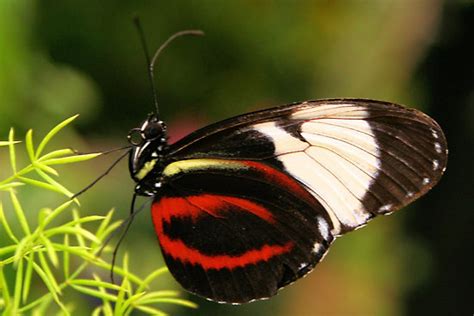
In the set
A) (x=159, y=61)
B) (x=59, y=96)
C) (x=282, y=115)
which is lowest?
(x=282, y=115)

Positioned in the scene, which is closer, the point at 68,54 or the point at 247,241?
the point at 247,241

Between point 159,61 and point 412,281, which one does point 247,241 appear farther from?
point 159,61

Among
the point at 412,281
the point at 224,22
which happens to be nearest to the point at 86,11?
the point at 224,22

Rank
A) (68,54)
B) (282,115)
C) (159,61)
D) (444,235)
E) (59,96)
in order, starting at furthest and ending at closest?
(159,61)
(68,54)
(444,235)
(59,96)
(282,115)

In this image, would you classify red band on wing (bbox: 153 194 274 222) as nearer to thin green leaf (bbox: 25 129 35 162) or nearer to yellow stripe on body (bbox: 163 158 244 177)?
yellow stripe on body (bbox: 163 158 244 177)

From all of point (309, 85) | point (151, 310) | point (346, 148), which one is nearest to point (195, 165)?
point (346, 148)

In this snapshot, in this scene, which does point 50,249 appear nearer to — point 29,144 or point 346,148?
point 29,144

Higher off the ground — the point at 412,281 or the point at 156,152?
the point at 156,152
